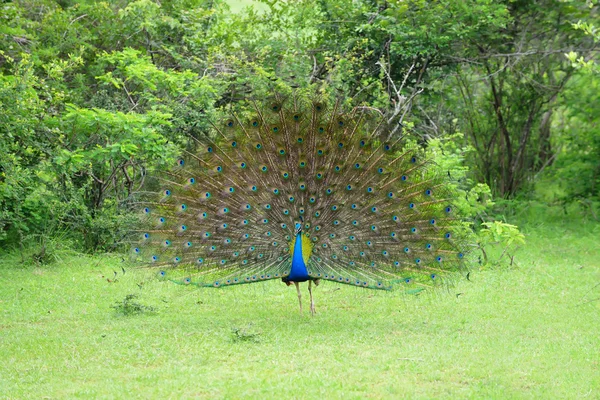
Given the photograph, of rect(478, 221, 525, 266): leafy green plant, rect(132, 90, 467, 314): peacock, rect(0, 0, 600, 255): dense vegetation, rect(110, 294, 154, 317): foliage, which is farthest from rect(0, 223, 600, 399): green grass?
rect(0, 0, 600, 255): dense vegetation

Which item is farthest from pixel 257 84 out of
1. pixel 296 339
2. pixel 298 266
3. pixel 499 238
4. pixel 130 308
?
pixel 296 339

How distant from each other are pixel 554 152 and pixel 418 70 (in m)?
4.99

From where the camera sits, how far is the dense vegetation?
1270 cm

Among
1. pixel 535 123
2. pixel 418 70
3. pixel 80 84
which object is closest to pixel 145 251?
pixel 80 84

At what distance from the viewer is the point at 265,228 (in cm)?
912

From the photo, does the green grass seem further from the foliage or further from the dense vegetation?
the dense vegetation

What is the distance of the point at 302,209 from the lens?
9.11 metres

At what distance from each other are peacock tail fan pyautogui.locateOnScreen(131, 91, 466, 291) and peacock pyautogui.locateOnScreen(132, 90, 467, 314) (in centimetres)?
1

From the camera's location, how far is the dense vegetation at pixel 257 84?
12695 mm

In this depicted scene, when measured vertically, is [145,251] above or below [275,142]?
below

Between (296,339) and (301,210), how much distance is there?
1366 mm

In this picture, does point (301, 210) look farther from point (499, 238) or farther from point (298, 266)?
point (499, 238)

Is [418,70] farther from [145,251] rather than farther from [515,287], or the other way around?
[145,251]

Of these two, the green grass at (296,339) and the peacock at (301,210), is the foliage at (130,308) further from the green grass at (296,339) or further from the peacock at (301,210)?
the peacock at (301,210)
